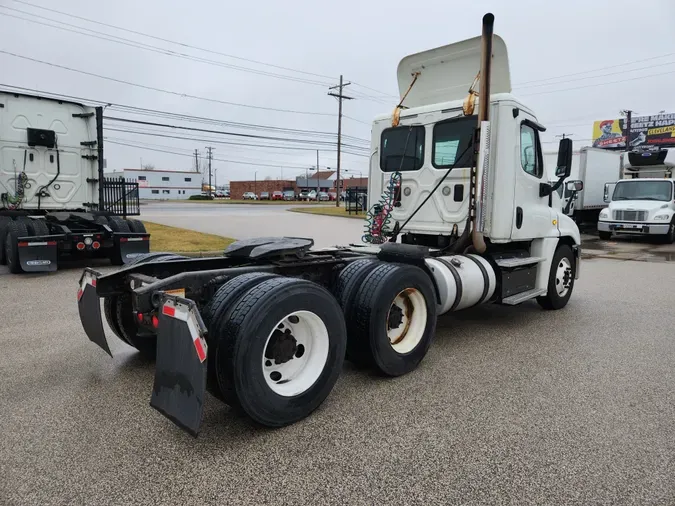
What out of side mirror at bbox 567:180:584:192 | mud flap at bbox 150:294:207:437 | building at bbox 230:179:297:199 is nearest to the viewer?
mud flap at bbox 150:294:207:437

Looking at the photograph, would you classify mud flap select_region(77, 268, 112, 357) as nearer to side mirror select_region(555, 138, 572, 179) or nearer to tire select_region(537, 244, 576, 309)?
side mirror select_region(555, 138, 572, 179)

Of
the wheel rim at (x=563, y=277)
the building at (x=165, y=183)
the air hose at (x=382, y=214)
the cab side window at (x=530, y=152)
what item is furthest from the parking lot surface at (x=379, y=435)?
the building at (x=165, y=183)

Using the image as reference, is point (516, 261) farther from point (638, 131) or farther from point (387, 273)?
point (638, 131)

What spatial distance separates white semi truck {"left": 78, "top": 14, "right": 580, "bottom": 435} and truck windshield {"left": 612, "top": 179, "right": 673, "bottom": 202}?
13197mm

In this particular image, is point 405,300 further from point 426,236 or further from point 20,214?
point 20,214

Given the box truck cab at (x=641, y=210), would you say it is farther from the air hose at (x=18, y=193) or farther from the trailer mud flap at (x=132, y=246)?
the air hose at (x=18, y=193)

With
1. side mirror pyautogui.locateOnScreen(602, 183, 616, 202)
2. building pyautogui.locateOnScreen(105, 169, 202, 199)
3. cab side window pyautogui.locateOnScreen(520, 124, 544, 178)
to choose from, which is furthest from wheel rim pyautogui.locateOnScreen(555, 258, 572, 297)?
building pyautogui.locateOnScreen(105, 169, 202, 199)

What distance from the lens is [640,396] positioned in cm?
381

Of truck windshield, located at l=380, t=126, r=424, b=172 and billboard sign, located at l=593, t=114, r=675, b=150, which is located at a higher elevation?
billboard sign, located at l=593, t=114, r=675, b=150

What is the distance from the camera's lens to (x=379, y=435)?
3143mm

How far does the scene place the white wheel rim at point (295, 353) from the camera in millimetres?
3281

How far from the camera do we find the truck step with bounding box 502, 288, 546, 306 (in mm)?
5641

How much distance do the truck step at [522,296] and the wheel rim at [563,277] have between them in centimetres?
49

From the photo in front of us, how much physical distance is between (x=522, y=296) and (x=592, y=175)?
15.6m
